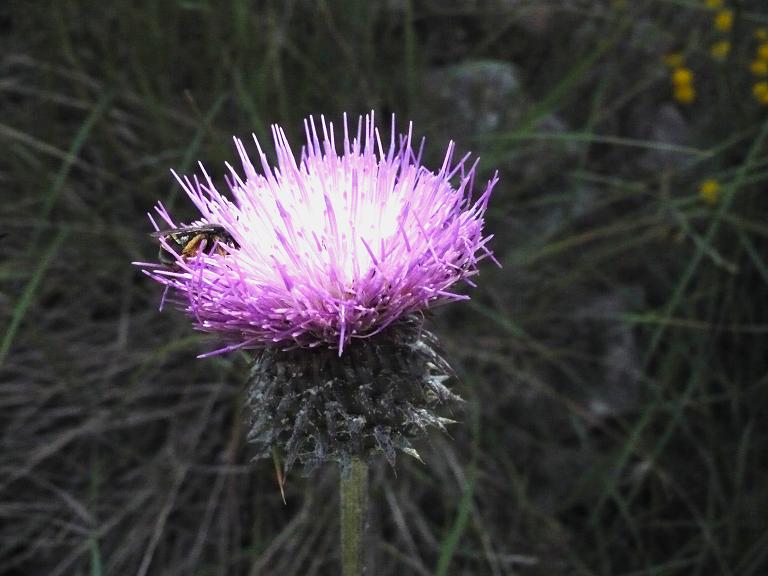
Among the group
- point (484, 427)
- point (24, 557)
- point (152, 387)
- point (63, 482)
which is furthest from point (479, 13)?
point (24, 557)

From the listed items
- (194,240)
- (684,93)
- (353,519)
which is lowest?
(353,519)

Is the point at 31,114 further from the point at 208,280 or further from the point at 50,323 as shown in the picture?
the point at 208,280

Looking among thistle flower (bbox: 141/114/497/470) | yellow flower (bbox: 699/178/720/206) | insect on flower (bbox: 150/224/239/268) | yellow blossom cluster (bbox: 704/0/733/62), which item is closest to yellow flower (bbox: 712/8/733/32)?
yellow blossom cluster (bbox: 704/0/733/62)

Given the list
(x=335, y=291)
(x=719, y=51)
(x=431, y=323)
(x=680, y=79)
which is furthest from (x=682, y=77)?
(x=335, y=291)

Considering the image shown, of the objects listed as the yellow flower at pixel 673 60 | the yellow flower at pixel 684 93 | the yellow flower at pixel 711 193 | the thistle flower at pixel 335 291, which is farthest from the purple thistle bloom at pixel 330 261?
the yellow flower at pixel 673 60

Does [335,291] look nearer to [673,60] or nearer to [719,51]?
[673,60]

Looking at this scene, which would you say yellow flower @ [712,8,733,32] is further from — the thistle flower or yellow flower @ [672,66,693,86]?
the thistle flower
